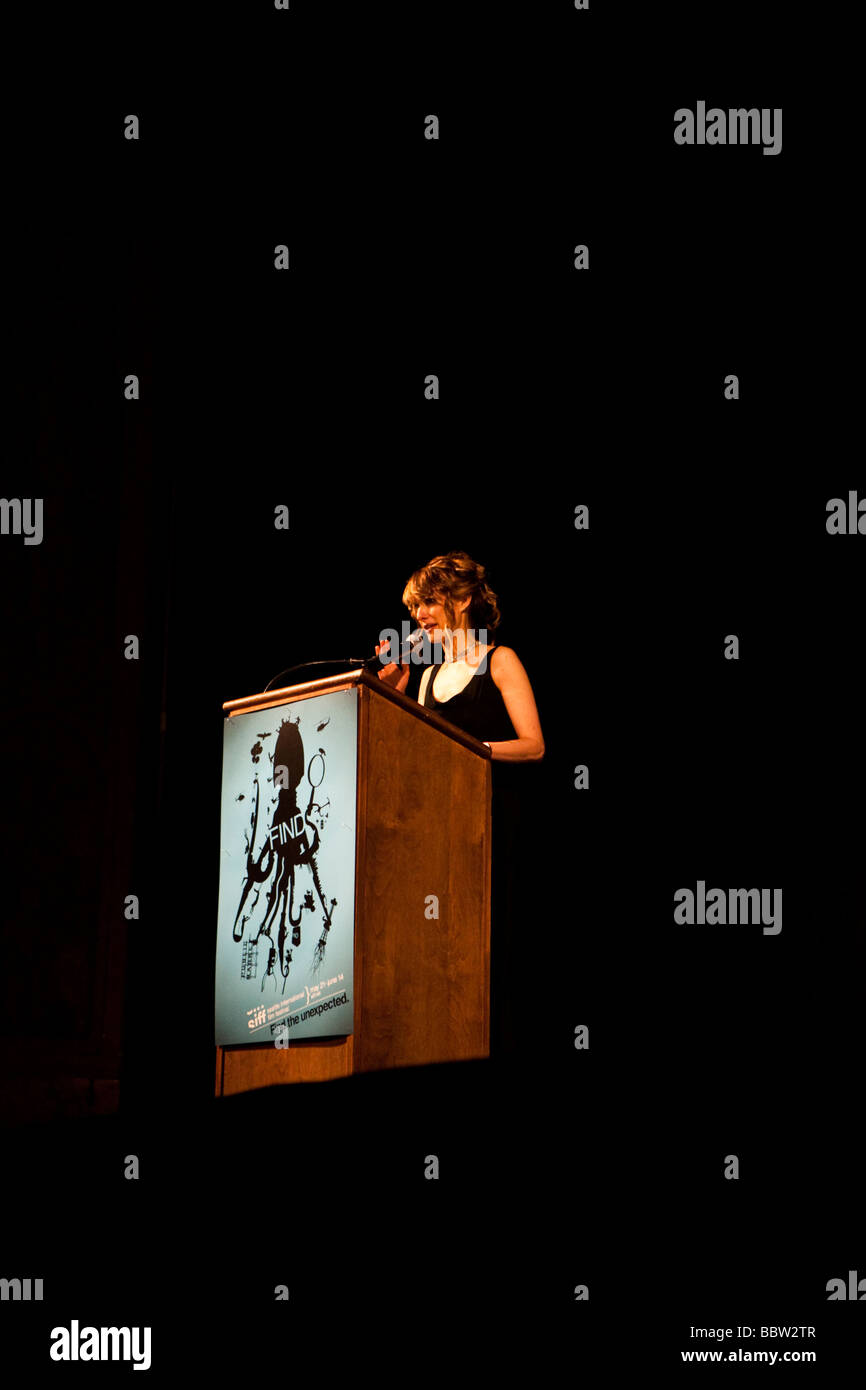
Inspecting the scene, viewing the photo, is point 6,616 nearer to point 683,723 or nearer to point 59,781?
point 59,781

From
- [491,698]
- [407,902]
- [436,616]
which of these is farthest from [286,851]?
[436,616]

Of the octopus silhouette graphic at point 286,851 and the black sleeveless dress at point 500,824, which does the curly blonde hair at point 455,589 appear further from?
the octopus silhouette graphic at point 286,851

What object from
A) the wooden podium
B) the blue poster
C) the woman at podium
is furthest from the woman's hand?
the blue poster

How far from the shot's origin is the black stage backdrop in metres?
3.51

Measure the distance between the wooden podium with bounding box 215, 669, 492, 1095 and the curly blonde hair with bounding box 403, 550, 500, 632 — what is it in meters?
0.57

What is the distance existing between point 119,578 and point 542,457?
4.94ft

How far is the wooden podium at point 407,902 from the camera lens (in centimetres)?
228

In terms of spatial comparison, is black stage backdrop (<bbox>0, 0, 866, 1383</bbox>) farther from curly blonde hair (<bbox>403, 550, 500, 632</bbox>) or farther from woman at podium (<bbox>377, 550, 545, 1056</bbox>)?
curly blonde hair (<bbox>403, 550, 500, 632</bbox>)

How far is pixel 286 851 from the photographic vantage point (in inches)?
95.7

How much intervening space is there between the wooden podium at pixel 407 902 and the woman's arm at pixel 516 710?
17 cm

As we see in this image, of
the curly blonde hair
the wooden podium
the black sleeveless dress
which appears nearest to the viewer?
the wooden podium

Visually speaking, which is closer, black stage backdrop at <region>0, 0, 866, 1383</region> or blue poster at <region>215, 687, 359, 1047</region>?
blue poster at <region>215, 687, 359, 1047</region>

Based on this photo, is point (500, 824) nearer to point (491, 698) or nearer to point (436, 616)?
point (491, 698)
